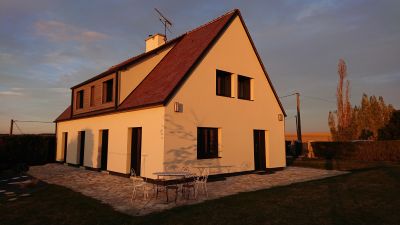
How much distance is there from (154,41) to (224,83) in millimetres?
7772

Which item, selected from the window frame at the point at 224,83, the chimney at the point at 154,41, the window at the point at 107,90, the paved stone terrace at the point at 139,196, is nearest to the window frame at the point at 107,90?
the window at the point at 107,90

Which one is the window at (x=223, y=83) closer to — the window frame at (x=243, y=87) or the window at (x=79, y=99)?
the window frame at (x=243, y=87)

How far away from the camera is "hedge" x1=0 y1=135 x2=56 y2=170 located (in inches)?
807

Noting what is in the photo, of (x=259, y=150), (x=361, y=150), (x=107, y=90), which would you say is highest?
(x=107, y=90)

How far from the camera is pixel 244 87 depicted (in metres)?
15.9

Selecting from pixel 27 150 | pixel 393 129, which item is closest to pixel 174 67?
pixel 27 150

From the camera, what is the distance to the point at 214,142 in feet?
44.6

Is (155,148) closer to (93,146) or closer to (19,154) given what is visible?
(93,146)

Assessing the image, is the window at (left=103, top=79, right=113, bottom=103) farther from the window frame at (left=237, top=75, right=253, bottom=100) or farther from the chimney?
the window frame at (left=237, top=75, right=253, bottom=100)

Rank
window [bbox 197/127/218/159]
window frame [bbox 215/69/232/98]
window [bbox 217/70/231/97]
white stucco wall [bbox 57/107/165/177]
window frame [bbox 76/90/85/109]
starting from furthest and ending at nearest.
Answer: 1. window frame [bbox 76/90/85/109]
2. window [bbox 217/70/231/97]
3. window frame [bbox 215/69/232/98]
4. window [bbox 197/127/218/159]
5. white stucco wall [bbox 57/107/165/177]

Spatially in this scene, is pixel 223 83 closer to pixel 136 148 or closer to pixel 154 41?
pixel 136 148

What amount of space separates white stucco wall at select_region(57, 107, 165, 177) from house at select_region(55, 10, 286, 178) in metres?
0.04

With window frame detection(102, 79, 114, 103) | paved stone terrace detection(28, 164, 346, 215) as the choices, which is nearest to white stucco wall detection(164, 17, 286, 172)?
paved stone terrace detection(28, 164, 346, 215)

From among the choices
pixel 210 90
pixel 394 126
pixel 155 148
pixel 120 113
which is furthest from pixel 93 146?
pixel 394 126
